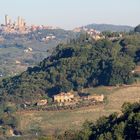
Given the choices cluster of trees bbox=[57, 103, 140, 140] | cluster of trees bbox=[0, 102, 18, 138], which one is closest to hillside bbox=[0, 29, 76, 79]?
cluster of trees bbox=[0, 102, 18, 138]

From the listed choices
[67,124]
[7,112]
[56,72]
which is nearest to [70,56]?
→ [56,72]

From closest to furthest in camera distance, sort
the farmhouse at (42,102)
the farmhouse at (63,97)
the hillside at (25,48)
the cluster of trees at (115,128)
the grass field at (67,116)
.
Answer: the cluster of trees at (115,128)
the grass field at (67,116)
the farmhouse at (42,102)
the farmhouse at (63,97)
the hillside at (25,48)

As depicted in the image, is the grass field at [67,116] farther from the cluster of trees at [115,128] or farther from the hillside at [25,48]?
the hillside at [25,48]

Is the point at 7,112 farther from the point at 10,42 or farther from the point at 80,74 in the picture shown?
the point at 10,42

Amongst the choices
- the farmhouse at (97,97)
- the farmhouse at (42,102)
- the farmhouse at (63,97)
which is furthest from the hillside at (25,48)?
the farmhouse at (97,97)

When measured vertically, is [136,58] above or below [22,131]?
above

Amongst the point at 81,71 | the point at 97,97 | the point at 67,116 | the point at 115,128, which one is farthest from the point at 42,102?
the point at 115,128

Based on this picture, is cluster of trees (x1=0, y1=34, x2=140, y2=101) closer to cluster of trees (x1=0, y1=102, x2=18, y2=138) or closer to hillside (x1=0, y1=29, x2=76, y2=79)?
cluster of trees (x1=0, y1=102, x2=18, y2=138)

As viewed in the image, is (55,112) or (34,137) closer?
(34,137)
